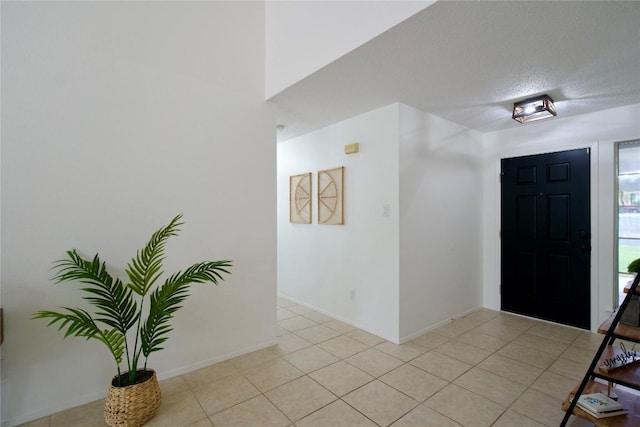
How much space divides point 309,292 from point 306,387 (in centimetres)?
189

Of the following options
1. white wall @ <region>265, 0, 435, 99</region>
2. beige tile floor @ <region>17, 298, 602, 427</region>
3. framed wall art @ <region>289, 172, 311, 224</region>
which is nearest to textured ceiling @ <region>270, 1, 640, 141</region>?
white wall @ <region>265, 0, 435, 99</region>

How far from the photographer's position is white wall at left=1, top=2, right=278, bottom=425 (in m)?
1.89

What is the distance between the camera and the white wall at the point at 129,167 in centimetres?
189

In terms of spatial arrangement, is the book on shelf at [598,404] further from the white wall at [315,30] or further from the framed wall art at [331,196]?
the framed wall art at [331,196]

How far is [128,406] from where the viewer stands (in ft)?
5.83

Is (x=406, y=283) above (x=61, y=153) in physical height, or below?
below

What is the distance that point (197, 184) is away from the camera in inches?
100

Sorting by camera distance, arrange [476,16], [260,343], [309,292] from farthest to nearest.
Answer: [309,292]
[260,343]
[476,16]

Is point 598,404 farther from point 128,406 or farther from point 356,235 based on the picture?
point 128,406

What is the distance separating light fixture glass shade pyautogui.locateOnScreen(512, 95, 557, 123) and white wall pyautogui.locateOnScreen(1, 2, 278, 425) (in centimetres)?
248

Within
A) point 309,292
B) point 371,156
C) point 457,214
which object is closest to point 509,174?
point 457,214

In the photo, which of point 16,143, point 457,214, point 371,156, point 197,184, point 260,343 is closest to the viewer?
point 16,143

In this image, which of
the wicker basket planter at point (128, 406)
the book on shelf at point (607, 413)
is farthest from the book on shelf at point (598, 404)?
the wicker basket planter at point (128, 406)

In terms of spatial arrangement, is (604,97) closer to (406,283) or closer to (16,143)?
(406,283)
